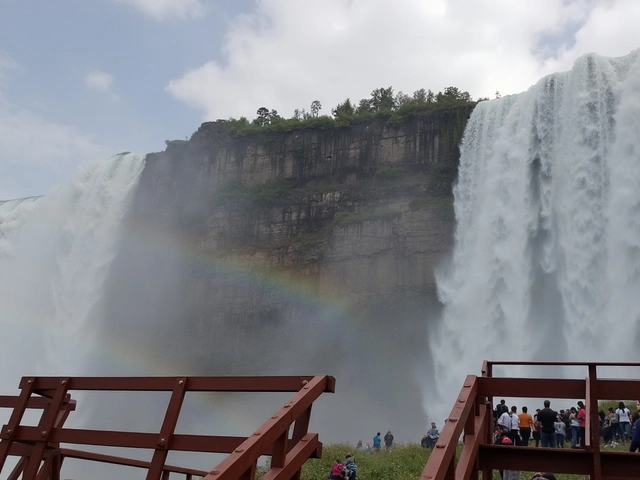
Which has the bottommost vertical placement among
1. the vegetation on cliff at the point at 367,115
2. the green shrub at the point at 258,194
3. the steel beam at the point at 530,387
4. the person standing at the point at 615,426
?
the steel beam at the point at 530,387

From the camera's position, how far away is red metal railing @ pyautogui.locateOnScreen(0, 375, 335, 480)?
15.9ft

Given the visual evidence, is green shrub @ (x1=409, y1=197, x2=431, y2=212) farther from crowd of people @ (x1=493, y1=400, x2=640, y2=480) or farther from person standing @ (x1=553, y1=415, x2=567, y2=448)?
person standing @ (x1=553, y1=415, x2=567, y2=448)

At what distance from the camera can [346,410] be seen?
46.9m

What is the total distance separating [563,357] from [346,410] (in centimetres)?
1677

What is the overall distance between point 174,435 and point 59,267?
184 feet

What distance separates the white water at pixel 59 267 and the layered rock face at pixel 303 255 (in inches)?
79.1

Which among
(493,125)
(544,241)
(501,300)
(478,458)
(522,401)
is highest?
(493,125)

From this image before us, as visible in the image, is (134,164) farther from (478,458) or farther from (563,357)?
(478,458)

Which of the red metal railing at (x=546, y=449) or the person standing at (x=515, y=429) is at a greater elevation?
the person standing at (x=515, y=429)

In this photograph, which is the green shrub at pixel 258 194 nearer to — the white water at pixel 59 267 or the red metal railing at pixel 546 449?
the white water at pixel 59 267

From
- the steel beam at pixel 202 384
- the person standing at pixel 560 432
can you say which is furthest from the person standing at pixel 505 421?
the steel beam at pixel 202 384

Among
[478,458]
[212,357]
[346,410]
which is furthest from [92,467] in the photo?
[478,458]

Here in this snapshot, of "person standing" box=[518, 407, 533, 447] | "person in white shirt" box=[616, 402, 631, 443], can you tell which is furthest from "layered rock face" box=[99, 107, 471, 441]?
"person standing" box=[518, 407, 533, 447]

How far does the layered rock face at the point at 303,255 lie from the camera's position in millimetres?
46875
